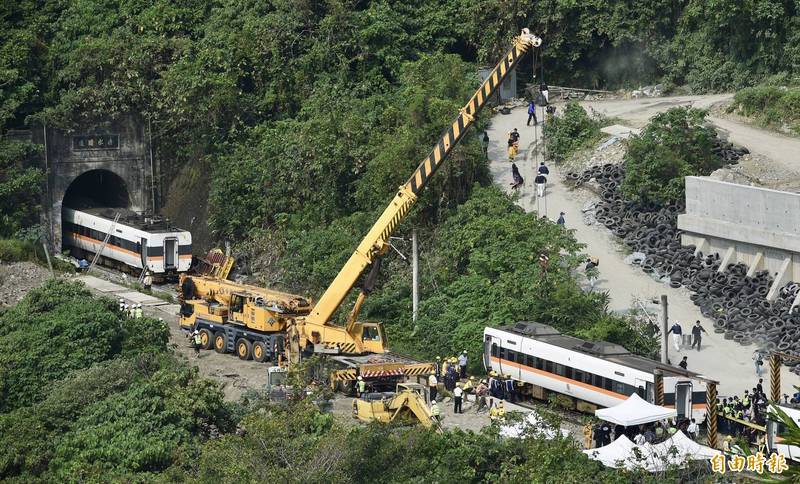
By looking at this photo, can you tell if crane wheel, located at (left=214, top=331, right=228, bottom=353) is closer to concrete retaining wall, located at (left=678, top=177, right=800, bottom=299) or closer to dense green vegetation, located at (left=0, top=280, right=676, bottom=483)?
dense green vegetation, located at (left=0, top=280, right=676, bottom=483)

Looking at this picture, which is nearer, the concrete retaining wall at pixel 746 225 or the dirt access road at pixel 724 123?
the concrete retaining wall at pixel 746 225

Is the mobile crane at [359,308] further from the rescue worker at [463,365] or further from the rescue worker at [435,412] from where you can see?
the rescue worker at [435,412]

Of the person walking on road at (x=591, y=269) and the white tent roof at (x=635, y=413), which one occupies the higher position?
the person walking on road at (x=591, y=269)

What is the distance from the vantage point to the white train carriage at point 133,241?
5431cm

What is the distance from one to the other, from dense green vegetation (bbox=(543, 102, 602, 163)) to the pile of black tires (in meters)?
2.61

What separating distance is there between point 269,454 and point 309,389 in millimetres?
9152

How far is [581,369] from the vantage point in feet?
121

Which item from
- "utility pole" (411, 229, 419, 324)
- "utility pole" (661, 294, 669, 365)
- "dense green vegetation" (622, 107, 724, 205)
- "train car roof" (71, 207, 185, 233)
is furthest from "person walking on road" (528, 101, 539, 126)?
"utility pole" (661, 294, 669, 365)

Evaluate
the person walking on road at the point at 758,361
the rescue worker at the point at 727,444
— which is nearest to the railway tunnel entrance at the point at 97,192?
the person walking on road at the point at 758,361

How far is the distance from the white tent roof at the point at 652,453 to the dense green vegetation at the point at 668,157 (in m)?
17.8

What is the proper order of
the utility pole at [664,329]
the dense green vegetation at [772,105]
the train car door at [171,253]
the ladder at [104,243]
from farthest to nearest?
the ladder at [104,243] → the train car door at [171,253] → the dense green vegetation at [772,105] → the utility pole at [664,329]

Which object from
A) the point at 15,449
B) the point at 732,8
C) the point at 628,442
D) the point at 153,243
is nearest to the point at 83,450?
the point at 15,449

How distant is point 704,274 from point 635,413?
1229 centimetres

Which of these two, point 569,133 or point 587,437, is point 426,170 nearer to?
point 587,437
